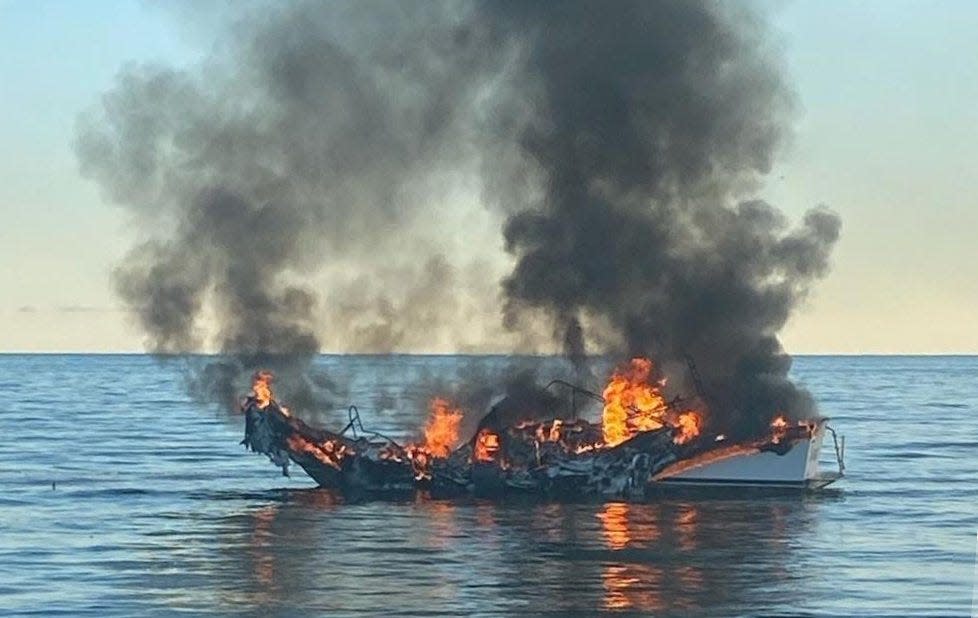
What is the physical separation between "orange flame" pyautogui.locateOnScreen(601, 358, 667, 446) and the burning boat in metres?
0.06

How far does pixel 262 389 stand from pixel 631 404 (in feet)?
48.9

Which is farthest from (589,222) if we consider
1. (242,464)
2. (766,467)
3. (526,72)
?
(242,464)

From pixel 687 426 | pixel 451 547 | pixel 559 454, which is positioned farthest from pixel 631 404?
pixel 451 547

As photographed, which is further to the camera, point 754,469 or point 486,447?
point 754,469

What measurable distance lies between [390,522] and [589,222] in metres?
20.6

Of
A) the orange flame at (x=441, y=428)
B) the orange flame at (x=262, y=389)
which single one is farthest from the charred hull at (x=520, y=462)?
the orange flame at (x=441, y=428)

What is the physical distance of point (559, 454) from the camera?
72.8 metres

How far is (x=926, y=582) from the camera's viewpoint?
177 feet

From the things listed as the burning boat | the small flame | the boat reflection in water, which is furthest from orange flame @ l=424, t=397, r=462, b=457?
the small flame

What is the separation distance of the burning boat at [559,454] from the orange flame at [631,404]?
6 centimetres

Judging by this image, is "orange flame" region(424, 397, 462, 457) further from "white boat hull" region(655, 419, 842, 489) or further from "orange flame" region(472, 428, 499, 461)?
"white boat hull" region(655, 419, 842, 489)

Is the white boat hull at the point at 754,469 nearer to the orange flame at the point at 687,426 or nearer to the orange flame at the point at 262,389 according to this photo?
the orange flame at the point at 687,426

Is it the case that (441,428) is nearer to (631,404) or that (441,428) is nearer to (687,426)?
(631,404)

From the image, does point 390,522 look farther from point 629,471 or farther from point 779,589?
point 779,589
